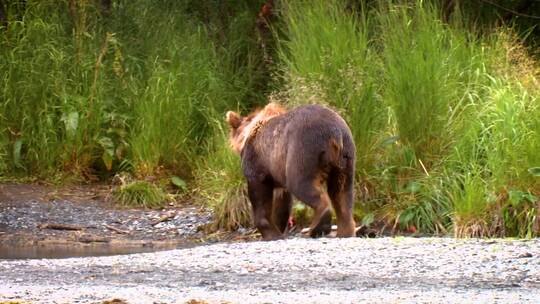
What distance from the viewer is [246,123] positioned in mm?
12508

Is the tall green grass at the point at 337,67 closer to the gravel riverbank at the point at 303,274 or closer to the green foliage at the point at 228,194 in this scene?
the green foliage at the point at 228,194

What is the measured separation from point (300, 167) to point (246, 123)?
1674 millimetres

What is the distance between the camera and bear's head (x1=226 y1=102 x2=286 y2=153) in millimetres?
12055

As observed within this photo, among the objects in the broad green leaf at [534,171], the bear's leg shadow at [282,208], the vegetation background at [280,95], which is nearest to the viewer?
the broad green leaf at [534,171]

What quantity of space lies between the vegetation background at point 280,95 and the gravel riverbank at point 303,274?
236cm

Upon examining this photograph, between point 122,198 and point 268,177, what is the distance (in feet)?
12.4

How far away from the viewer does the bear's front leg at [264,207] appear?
38.4 ft

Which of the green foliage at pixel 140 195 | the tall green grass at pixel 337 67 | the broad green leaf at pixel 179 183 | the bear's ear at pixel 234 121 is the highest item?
the tall green grass at pixel 337 67

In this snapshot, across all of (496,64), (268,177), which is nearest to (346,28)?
(496,64)

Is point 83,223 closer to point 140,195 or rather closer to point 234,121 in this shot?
point 140,195

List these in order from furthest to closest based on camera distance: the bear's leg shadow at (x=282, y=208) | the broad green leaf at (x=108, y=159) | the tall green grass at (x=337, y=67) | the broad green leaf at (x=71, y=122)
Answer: the broad green leaf at (x=108, y=159) < the broad green leaf at (x=71, y=122) < the tall green grass at (x=337, y=67) < the bear's leg shadow at (x=282, y=208)

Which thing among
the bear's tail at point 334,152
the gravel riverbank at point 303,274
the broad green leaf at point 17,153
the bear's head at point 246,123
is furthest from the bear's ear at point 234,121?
the broad green leaf at point 17,153

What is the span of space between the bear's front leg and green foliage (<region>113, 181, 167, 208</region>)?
3.36 meters

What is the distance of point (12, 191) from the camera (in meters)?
15.1
